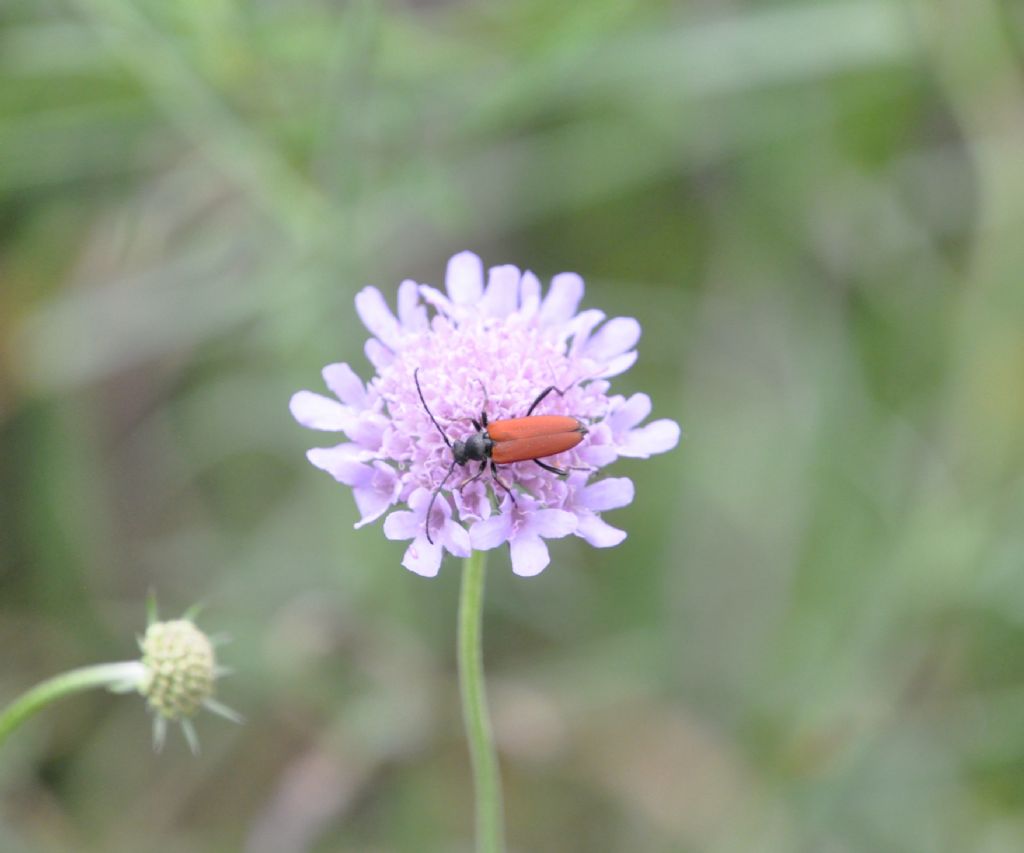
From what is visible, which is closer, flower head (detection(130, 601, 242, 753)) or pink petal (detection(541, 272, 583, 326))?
flower head (detection(130, 601, 242, 753))

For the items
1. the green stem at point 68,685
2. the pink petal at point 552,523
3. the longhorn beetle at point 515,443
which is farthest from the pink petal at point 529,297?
the green stem at point 68,685

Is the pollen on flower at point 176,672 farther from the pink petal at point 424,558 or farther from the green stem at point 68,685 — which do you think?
the pink petal at point 424,558

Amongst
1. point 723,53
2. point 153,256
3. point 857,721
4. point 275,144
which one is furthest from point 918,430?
point 153,256

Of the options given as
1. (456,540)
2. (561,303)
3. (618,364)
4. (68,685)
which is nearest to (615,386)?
(561,303)

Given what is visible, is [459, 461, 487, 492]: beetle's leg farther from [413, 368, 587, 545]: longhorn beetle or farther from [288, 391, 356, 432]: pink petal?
[288, 391, 356, 432]: pink petal

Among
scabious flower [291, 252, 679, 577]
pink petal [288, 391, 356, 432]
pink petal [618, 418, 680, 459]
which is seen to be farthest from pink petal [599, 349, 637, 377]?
pink petal [288, 391, 356, 432]

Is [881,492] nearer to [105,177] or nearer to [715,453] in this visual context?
[715,453]
